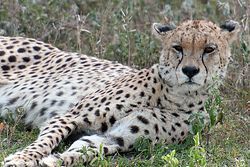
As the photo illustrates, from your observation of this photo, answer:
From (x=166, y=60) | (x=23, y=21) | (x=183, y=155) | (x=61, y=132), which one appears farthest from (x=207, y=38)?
(x=23, y=21)

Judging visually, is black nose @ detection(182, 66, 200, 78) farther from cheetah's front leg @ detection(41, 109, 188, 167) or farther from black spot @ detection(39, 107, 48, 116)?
black spot @ detection(39, 107, 48, 116)

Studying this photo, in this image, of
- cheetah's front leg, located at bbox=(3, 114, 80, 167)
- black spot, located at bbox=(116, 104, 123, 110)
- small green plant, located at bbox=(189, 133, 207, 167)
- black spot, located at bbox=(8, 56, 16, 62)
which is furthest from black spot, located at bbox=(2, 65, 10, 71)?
small green plant, located at bbox=(189, 133, 207, 167)

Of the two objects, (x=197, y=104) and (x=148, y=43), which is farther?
(x=148, y=43)

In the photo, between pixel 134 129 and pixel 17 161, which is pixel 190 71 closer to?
pixel 134 129

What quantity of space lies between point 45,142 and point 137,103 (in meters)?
0.65

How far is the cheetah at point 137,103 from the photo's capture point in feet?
16.0

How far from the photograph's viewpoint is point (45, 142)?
4.91m

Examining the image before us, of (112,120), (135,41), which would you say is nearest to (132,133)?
(112,120)

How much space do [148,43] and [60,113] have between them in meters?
1.55

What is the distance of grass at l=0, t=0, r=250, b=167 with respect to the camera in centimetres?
499

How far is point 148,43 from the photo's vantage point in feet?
22.6

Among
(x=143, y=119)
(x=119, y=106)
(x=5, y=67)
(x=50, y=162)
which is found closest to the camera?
(x=50, y=162)

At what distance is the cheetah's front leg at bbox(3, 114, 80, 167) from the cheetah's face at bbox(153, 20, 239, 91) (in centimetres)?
67

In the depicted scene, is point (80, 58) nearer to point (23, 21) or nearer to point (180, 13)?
point (23, 21)
